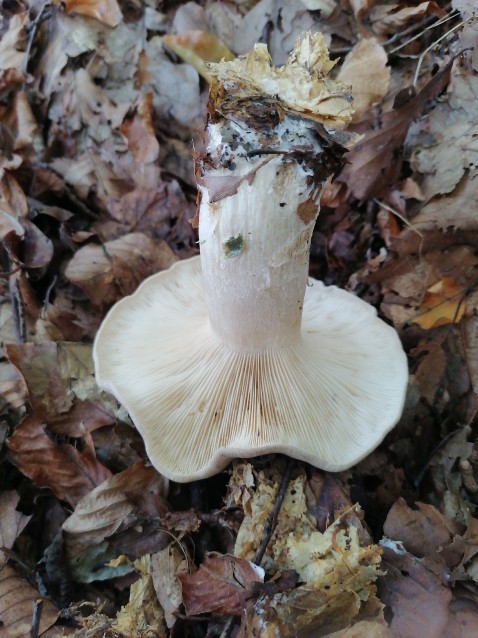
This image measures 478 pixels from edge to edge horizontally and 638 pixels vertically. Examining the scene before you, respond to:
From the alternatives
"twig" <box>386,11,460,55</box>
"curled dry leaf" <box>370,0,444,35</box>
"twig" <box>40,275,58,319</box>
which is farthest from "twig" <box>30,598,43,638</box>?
"curled dry leaf" <box>370,0,444,35</box>

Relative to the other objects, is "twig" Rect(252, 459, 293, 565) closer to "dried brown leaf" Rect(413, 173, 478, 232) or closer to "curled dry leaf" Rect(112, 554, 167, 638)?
"curled dry leaf" Rect(112, 554, 167, 638)

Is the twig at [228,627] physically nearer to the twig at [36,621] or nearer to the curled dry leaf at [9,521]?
the twig at [36,621]

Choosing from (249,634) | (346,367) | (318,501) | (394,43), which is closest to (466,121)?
(394,43)

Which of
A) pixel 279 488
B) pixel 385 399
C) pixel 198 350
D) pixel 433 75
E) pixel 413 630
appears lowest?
pixel 413 630

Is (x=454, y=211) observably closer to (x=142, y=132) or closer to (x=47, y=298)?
(x=142, y=132)

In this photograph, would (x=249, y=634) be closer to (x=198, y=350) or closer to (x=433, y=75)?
(x=198, y=350)

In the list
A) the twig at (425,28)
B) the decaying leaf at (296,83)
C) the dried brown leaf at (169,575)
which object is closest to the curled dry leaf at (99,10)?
the twig at (425,28)
